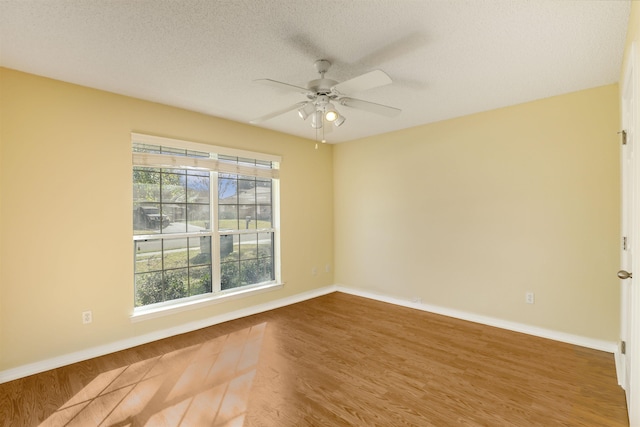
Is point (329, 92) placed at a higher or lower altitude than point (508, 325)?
higher

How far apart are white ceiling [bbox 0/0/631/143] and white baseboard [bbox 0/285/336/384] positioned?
2.51 metres

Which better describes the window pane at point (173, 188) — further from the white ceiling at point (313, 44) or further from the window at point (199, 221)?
the white ceiling at point (313, 44)

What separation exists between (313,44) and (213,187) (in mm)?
2288

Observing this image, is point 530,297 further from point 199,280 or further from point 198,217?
point 198,217

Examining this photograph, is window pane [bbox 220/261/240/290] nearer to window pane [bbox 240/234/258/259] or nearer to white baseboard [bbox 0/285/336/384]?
window pane [bbox 240/234/258/259]

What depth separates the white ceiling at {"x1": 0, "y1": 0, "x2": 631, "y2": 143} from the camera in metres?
1.78

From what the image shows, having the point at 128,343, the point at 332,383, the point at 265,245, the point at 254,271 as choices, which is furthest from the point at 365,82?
the point at 128,343

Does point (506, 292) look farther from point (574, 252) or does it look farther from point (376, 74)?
point (376, 74)

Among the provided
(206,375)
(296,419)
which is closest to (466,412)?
(296,419)

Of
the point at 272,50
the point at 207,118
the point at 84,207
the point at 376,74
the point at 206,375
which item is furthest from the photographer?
the point at 207,118

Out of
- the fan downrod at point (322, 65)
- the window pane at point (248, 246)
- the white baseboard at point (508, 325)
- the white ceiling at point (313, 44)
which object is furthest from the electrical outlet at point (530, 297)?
the window pane at point (248, 246)

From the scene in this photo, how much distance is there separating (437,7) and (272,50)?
1.14 meters

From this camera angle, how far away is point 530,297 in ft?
10.8

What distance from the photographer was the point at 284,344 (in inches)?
122
